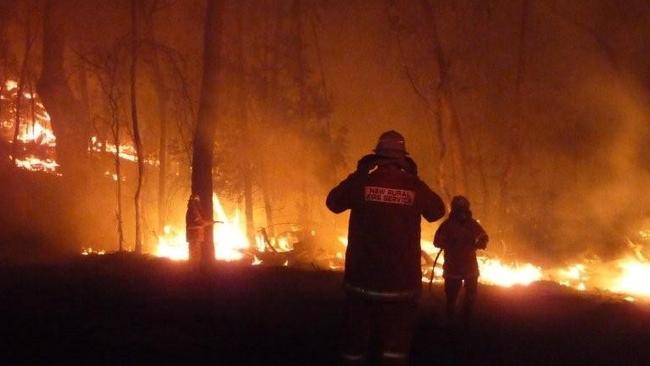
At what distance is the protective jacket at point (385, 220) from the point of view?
16.2ft

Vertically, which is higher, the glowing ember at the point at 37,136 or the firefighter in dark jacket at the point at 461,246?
the glowing ember at the point at 37,136

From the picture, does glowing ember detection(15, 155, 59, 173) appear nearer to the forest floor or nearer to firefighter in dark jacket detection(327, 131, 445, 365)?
the forest floor

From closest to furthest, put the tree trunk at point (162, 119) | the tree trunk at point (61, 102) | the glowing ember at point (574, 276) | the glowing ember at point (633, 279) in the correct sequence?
the glowing ember at point (633, 279), the glowing ember at point (574, 276), the tree trunk at point (61, 102), the tree trunk at point (162, 119)

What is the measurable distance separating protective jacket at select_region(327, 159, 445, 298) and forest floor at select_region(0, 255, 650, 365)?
1765 mm

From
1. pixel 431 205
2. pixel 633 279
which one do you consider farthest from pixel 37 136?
pixel 431 205

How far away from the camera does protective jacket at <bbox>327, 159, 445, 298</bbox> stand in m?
4.95

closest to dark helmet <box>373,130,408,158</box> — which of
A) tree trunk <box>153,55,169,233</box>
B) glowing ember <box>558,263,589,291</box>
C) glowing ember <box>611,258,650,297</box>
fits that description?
glowing ember <box>611,258,650,297</box>

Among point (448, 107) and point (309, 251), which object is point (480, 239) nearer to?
point (309, 251)

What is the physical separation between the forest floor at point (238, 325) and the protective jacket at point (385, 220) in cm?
176

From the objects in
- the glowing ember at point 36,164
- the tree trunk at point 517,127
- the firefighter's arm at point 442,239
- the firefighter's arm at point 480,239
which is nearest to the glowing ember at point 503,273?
the tree trunk at point 517,127

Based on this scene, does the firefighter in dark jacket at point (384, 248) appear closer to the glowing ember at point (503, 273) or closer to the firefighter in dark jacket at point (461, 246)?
the firefighter in dark jacket at point (461, 246)

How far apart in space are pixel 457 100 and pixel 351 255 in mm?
25711

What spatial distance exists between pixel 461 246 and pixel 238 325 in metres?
2.88

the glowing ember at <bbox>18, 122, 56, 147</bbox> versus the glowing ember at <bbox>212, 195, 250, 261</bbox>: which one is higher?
the glowing ember at <bbox>18, 122, 56, 147</bbox>
